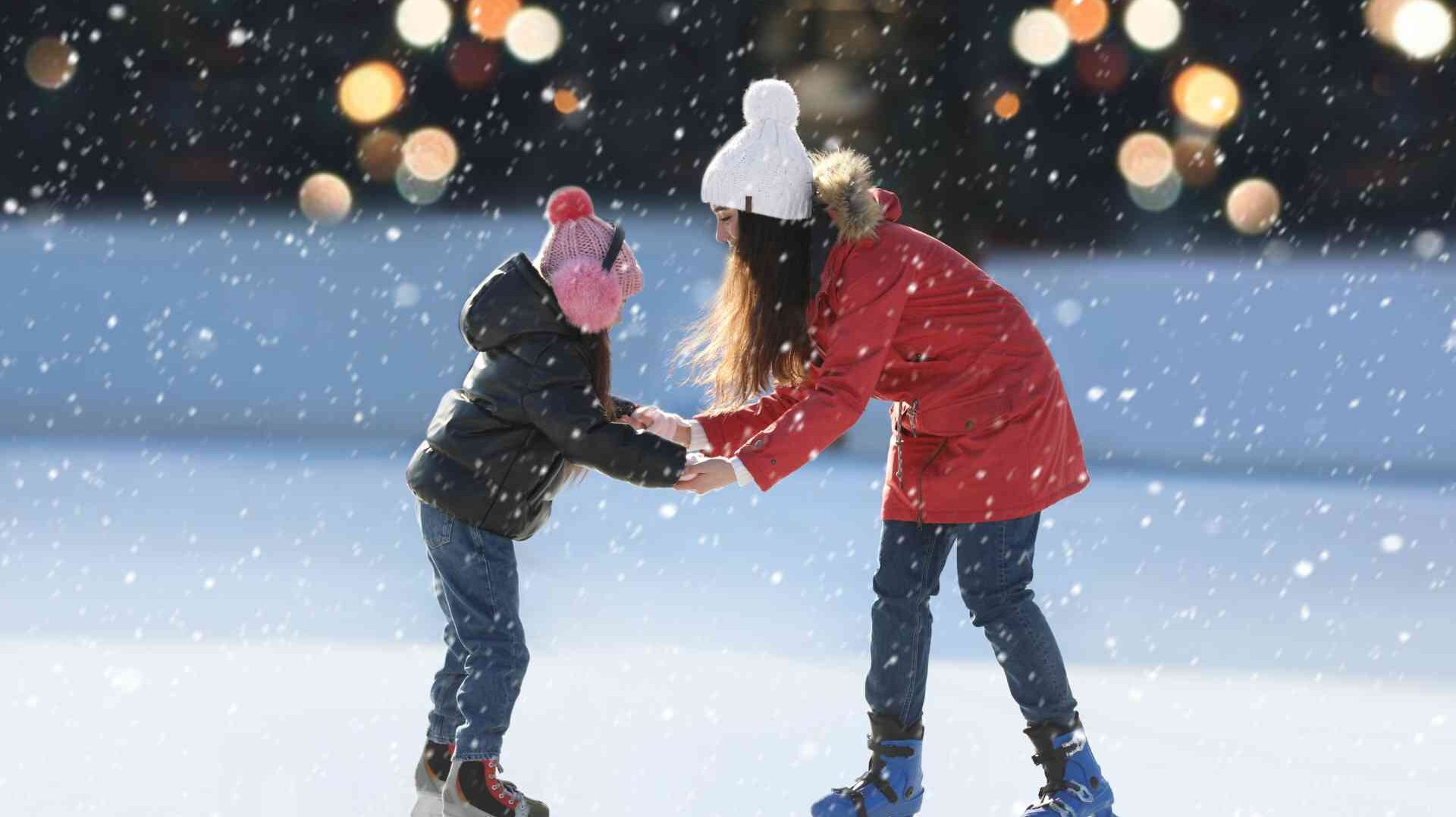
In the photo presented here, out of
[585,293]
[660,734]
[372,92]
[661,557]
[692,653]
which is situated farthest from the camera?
[372,92]

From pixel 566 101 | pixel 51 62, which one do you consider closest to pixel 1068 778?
pixel 566 101

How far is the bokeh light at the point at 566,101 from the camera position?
7969 mm

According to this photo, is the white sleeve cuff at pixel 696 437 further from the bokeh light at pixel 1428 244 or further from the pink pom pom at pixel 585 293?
the bokeh light at pixel 1428 244

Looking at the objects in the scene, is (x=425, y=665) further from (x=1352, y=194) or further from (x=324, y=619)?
(x=1352, y=194)

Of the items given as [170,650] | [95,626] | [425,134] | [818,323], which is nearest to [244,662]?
[170,650]

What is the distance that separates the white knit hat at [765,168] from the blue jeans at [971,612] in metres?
0.60

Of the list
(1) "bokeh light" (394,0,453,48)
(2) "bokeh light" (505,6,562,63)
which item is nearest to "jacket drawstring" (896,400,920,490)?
(2) "bokeh light" (505,6,562,63)

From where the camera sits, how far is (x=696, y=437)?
278 centimetres

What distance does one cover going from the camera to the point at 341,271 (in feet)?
25.2

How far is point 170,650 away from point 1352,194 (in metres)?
6.12

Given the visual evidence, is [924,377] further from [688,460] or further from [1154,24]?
[1154,24]

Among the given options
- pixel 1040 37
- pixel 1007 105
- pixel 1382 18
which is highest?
pixel 1382 18

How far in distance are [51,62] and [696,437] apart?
6.76 metres

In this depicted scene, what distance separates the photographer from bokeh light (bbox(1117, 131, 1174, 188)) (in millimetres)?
7586
